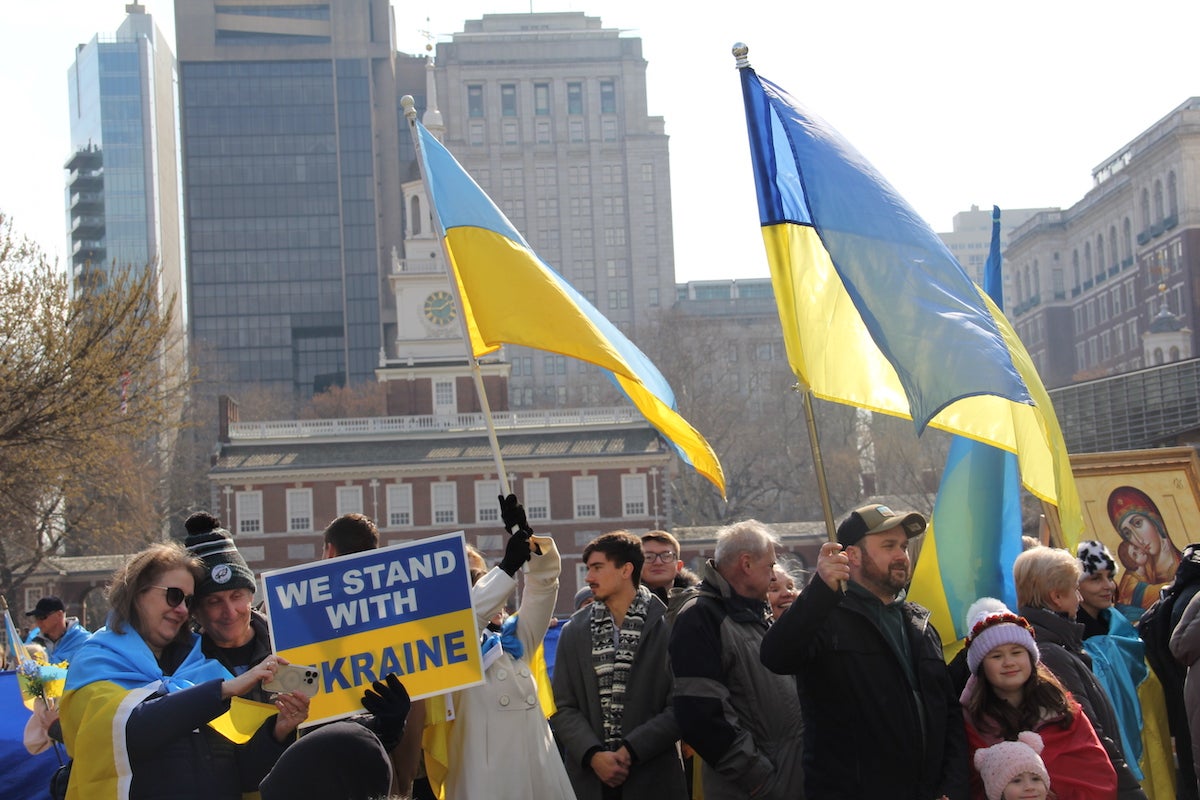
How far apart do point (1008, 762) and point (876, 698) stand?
55 centimetres

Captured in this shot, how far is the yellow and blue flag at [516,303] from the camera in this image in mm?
7219

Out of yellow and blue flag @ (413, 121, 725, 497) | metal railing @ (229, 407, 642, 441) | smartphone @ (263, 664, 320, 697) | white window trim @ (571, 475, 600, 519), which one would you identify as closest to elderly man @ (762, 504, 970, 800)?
yellow and blue flag @ (413, 121, 725, 497)

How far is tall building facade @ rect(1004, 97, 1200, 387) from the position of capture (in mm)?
80875

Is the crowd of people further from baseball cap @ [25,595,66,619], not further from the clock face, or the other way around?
the clock face

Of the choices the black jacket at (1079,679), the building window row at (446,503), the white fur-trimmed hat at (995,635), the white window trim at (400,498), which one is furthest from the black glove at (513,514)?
the white window trim at (400,498)

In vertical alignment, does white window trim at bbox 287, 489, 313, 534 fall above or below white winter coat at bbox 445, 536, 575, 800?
below

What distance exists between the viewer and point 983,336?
21.1 feet

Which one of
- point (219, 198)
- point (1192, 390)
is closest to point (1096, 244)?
point (219, 198)

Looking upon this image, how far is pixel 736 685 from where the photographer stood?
22.4 feet

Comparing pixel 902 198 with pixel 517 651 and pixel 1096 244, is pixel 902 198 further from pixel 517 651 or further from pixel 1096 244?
pixel 1096 244

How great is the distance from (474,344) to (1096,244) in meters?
98.5

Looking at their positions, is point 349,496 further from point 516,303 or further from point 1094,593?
point 516,303

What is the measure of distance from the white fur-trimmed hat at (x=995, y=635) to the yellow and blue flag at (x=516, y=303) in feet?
5.15

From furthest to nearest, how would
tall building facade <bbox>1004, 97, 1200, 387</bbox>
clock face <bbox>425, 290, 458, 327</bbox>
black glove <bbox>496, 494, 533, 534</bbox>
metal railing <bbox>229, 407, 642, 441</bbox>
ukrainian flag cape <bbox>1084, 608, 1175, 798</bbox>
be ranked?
tall building facade <bbox>1004, 97, 1200, 387</bbox>
clock face <bbox>425, 290, 458, 327</bbox>
metal railing <bbox>229, 407, 642, 441</bbox>
ukrainian flag cape <bbox>1084, 608, 1175, 798</bbox>
black glove <bbox>496, 494, 533, 534</bbox>
